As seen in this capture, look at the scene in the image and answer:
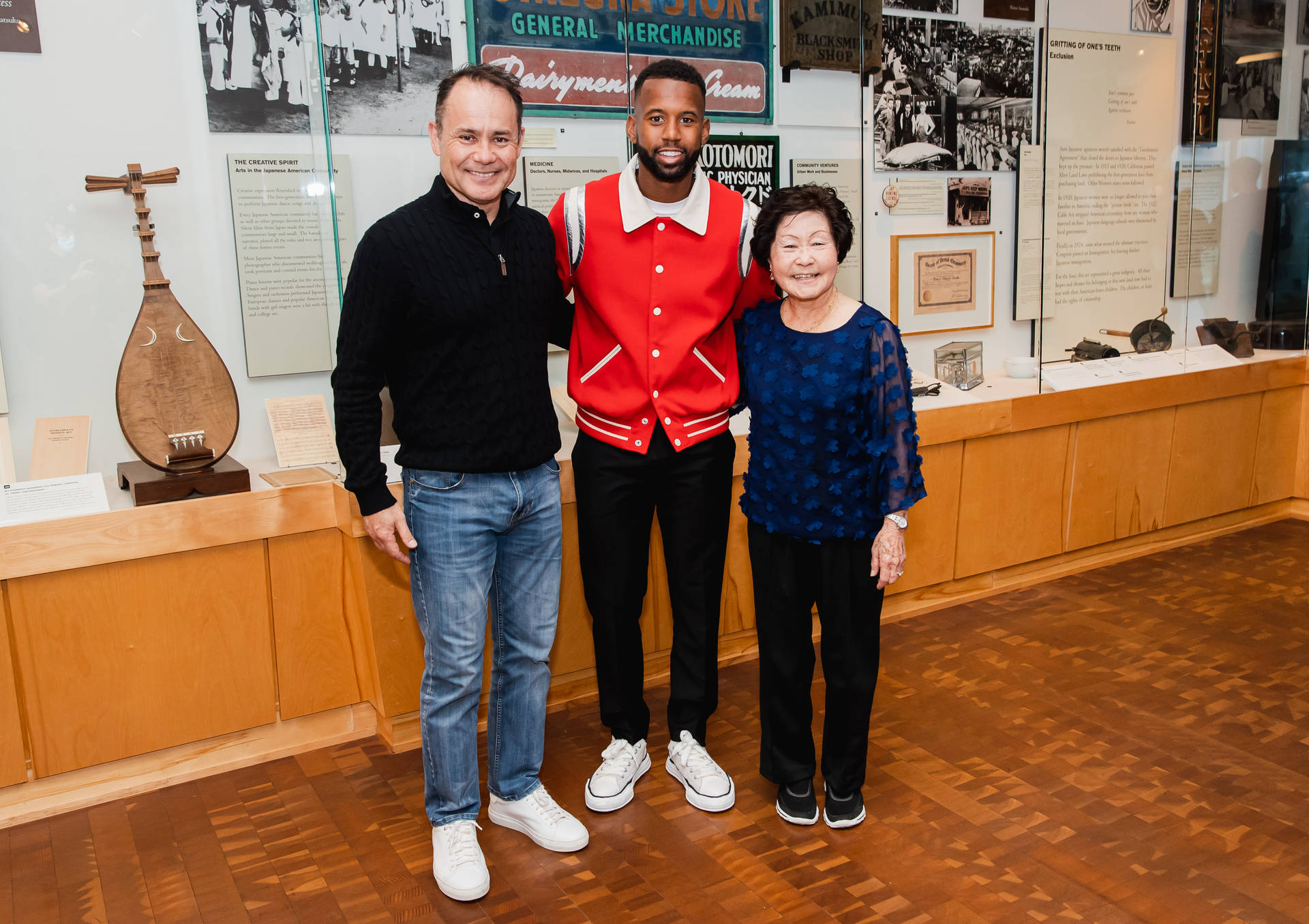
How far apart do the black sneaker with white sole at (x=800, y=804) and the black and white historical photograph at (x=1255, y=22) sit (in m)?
4.22

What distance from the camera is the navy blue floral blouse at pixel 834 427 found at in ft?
7.40

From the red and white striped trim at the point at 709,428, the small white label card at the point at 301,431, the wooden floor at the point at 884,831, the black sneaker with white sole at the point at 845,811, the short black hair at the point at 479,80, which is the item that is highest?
the short black hair at the point at 479,80

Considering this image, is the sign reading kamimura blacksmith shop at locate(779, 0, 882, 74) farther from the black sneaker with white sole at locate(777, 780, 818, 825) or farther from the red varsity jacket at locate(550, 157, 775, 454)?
the black sneaker with white sole at locate(777, 780, 818, 825)

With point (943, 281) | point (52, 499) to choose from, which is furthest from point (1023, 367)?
point (52, 499)

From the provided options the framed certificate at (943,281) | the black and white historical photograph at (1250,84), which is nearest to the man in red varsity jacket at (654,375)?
the framed certificate at (943,281)

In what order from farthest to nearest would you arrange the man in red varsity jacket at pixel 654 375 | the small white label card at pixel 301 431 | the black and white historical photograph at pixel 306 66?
the small white label card at pixel 301 431, the black and white historical photograph at pixel 306 66, the man in red varsity jacket at pixel 654 375

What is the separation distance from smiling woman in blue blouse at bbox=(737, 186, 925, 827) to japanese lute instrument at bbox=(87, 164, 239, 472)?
1.44 metres

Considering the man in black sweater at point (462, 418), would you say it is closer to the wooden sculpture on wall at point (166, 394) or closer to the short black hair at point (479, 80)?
the short black hair at point (479, 80)

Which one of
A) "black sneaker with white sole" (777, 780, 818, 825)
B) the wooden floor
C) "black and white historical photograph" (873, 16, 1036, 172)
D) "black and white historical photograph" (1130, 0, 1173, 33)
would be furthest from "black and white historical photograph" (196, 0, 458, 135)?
"black and white historical photograph" (1130, 0, 1173, 33)

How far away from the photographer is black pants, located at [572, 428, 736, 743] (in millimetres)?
2480

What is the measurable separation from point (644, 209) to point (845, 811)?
149 centimetres

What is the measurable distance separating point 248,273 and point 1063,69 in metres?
3.21

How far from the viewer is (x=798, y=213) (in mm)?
2299

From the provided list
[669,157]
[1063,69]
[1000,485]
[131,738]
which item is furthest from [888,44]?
[131,738]
